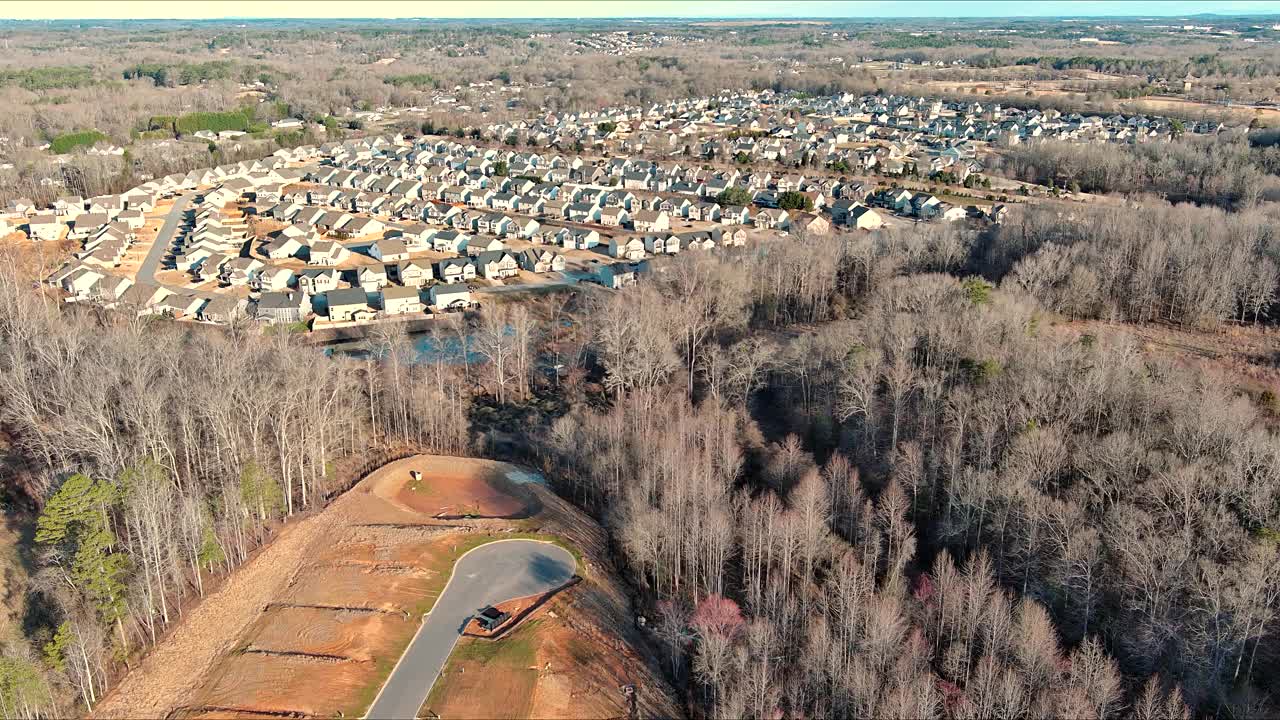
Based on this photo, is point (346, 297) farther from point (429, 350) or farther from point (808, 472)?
point (808, 472)

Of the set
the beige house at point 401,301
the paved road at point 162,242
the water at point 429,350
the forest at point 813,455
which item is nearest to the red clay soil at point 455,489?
the forest at point 813,455

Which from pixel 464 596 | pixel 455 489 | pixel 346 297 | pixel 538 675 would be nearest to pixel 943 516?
pixel 538 675

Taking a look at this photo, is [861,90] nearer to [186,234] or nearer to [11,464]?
[186,234]

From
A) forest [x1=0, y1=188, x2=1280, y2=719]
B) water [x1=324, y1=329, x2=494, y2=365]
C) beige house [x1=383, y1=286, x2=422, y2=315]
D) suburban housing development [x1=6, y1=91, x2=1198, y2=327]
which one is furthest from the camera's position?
suburban housing development [x1=6, y1=91, x2=1198, y2=327]

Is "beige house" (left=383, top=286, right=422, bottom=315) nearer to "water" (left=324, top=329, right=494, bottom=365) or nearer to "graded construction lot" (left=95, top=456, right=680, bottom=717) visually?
"water" (left=324, top=329, right=494, bottom=365)

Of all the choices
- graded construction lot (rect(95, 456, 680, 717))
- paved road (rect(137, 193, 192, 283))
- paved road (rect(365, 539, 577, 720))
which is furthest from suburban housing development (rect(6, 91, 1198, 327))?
paved road (rect(365, 539, 577, 720))

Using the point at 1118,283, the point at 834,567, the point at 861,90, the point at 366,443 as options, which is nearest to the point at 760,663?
the point at 834,567
